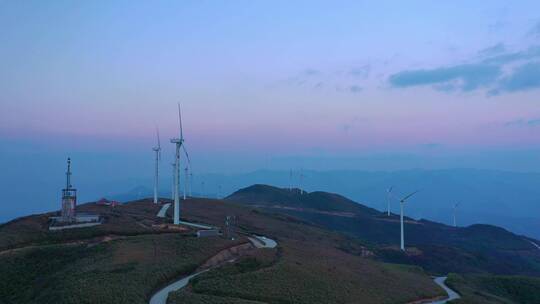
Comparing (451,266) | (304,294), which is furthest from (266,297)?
(451,266)

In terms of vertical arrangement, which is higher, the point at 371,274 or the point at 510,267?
the point at 371,274

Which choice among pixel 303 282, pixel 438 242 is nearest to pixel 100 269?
pixel 303 282

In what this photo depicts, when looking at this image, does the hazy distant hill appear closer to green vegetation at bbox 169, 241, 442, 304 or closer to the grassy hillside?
green vegetation at bbox 169, 241, 442, 304

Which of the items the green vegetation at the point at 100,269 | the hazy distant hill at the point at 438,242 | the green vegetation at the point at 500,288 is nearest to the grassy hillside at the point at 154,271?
the green vegetation at the point at 100,269

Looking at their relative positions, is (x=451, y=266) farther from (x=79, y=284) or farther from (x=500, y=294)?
(x=79, y=284)

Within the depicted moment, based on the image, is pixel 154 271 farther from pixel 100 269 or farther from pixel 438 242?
pixel 438 242

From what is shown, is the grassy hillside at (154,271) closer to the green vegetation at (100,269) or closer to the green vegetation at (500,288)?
the green vegetation at (100,269)
